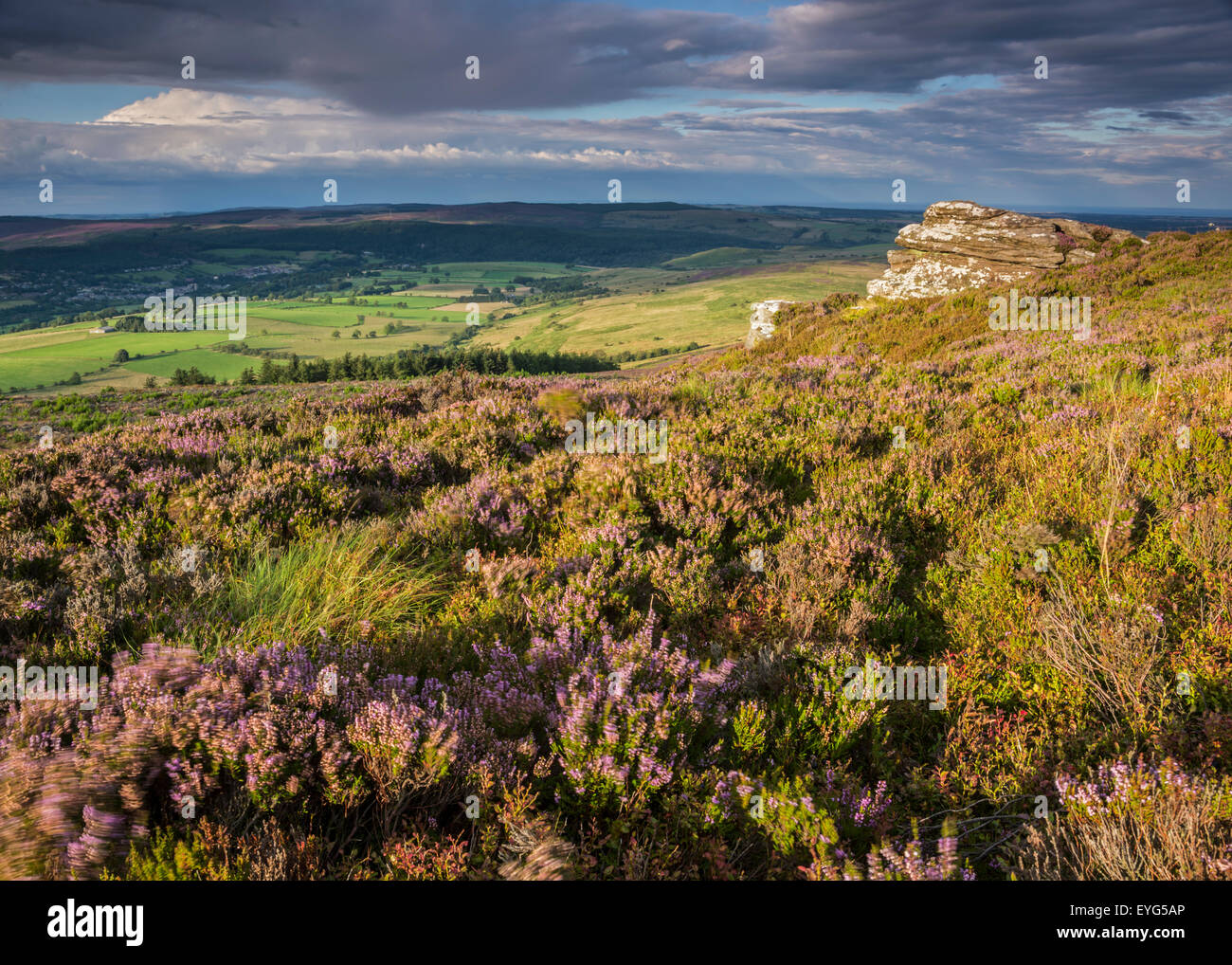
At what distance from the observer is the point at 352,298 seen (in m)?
172

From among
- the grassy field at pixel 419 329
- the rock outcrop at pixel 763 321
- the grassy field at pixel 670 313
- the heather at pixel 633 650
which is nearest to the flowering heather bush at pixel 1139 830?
the heather at pixel 633 650

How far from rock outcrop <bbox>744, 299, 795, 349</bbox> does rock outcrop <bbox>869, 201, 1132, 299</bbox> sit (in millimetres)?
4036

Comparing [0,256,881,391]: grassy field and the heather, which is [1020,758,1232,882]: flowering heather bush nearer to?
the heather

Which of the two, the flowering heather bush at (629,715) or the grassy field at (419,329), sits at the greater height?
the grassy field at (419,329)

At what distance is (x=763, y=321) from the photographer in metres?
27.8

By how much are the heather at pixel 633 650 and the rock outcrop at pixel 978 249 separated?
65.1 ft

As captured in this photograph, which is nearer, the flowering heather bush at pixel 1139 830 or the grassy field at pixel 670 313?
the flowering heather bush at pixel 1139 830

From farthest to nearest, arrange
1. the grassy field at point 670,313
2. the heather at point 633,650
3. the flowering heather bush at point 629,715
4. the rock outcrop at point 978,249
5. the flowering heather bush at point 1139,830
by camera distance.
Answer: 1. the grassy field at point 670,313
2. the rock outcrop at point 978,249
3. the flowering heather bush at point 629,715
4. the heather at point 633,650
5. the flowering heather bush at point 1139,830

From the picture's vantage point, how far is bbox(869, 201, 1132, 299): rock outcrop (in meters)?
24.0

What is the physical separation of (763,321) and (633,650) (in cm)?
2670

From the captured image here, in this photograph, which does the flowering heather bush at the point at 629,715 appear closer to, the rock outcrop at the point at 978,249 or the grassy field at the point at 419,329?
the rock outcrop at the point at 978,249

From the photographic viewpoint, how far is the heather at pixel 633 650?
90.4 inches

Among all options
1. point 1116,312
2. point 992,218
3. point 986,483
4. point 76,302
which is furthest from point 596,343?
point 76,302
